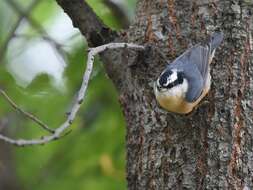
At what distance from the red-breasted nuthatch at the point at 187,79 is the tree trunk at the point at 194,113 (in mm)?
49

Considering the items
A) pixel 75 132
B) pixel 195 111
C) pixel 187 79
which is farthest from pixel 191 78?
pixel 75 132

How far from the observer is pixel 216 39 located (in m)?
3.12

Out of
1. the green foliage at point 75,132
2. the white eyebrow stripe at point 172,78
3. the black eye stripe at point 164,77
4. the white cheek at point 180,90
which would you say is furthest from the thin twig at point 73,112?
the green foliage at point 75,132

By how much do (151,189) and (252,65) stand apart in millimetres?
715

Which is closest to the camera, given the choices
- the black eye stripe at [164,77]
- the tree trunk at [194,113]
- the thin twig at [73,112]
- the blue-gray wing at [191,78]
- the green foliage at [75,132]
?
the thin twig at [73,112]

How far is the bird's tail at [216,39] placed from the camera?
10.0 feet

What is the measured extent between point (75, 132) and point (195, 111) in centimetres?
163

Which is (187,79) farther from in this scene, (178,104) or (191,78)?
(178,104)

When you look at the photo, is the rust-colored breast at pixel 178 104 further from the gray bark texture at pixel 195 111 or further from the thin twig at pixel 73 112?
the thin twig at pixel 73 112

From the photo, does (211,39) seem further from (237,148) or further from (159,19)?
(237,148)

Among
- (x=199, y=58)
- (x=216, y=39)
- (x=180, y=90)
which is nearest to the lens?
(x=216, y=39)

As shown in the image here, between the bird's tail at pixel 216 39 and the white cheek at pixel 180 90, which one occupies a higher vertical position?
the bird's tail at pixel 216 39

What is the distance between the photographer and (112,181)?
4.35 m

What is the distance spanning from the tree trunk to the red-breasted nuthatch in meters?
0.05
